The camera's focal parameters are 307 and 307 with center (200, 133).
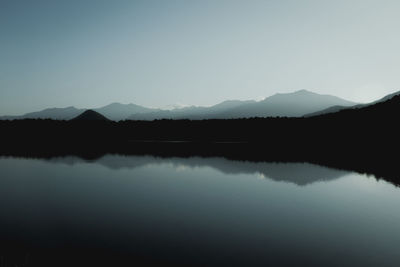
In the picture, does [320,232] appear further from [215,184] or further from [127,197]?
[215,184]

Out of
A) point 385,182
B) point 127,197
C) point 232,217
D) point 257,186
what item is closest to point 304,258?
point 232,217

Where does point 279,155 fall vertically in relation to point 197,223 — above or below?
below

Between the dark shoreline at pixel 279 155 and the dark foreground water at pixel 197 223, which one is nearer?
the dark foreground water at pixel 197 223

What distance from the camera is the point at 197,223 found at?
23469 mm

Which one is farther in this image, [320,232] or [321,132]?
[321,132]

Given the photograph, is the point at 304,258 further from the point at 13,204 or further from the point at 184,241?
the point at 13,204

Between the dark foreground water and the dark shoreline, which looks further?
the dark shoreline

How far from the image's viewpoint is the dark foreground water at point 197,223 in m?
16.6

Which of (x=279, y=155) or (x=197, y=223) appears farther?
(x=279, y=155)

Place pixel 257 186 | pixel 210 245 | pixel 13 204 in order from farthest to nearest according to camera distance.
A: pixel 257 186 → pixel 13 204 → pixel 210 245

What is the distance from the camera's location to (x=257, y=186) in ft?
141

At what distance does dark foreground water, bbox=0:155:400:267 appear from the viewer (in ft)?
54.5

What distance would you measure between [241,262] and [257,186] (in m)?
27.6

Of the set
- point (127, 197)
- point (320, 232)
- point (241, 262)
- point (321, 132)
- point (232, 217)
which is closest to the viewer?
point (241, 262)
